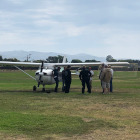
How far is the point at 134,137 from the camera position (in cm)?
559

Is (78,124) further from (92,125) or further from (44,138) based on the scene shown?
(44,138)

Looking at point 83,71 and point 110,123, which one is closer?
point 110,123

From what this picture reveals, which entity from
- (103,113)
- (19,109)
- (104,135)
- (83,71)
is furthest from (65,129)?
(83,71)

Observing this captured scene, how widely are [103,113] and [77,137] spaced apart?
116 inches

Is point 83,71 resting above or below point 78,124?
above

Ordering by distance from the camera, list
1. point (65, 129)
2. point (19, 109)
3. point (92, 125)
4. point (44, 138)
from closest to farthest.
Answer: point (44, 138) < point (65, 129) < point (92, 125) < point (19, 109)

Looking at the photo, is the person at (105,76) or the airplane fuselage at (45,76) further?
the airplane fuselage at (45,76)

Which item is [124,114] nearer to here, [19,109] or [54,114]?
[54,114]

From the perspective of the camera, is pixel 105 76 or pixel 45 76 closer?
pixel 105 76

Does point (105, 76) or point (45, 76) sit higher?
point (105, 76)

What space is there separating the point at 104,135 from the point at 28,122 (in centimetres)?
225

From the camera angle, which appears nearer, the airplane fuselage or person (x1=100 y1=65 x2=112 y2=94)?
person (x1=100 y1=65 x2=112 y2=94)

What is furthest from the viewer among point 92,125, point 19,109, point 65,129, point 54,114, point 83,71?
point 83,71

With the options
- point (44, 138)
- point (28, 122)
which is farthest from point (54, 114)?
point (44, 138)
